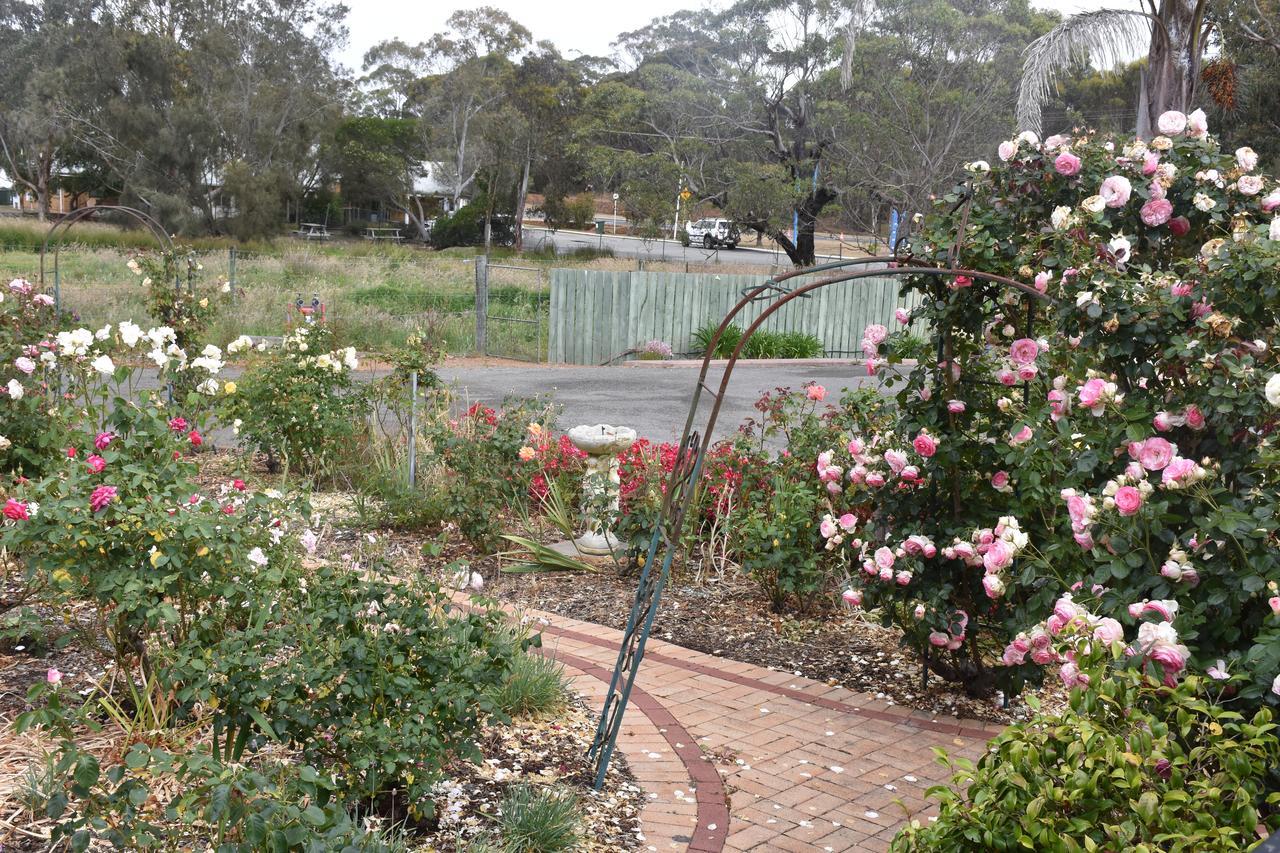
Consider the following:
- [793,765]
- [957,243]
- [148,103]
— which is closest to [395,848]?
[793,765]

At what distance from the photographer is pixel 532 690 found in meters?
3.88

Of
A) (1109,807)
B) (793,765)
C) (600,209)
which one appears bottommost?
(793,765)

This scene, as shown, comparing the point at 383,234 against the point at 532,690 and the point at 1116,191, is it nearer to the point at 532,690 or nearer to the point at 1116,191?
the point at 532,690

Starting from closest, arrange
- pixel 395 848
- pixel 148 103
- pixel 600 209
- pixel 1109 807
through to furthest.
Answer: pixel 1109 807, pixel 395 848, pixel 148 103, pixel 600 209

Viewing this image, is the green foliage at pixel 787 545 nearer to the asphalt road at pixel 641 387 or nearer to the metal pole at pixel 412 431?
the metal pole at pixel 412 431

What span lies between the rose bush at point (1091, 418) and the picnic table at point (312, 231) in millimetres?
42092

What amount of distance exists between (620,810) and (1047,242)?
2368mm

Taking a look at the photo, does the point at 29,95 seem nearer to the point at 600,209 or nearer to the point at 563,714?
the point at 600,209

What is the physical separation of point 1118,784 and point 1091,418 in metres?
1.33

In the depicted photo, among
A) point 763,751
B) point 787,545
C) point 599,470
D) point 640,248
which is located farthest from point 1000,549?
point 640,248

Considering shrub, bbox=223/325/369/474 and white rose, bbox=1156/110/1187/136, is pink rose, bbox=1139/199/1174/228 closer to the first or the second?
white rose, bbox=1156/110/1187/136

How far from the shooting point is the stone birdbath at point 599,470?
20.0 ft

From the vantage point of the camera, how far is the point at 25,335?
6023 mm

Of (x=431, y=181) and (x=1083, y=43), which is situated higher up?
(x=431, y=181)
